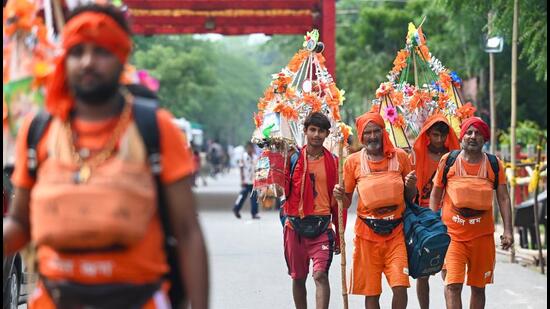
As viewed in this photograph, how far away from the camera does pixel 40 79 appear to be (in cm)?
439

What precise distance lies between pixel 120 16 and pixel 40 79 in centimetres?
40

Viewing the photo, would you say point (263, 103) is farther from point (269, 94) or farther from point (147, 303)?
point (147, 303)

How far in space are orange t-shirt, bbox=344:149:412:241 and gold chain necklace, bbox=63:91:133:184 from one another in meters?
4.82

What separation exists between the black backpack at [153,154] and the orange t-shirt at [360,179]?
459 cm

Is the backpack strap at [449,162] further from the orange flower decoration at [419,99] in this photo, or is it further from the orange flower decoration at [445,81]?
the orange flower decoration at [445,81]

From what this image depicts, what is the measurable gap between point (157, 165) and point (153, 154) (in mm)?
Result: 41

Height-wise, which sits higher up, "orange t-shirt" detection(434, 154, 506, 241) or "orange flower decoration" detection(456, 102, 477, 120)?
"orange flower decoration" detection(456, 102, 477, 120)

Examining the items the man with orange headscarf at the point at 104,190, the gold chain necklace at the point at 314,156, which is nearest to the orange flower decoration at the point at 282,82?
the gold chain necklace at the point at 314,156

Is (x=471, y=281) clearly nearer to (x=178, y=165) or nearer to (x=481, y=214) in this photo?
(x=481, y=214)

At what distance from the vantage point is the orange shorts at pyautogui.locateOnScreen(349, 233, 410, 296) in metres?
8.77

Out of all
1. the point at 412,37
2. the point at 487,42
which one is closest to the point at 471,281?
the point at 412,37

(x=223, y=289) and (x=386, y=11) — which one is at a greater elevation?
(x=386, y=11)

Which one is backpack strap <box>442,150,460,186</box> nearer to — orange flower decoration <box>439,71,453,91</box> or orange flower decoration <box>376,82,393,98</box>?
orange flower decoration <box>376,82,393,98</box>

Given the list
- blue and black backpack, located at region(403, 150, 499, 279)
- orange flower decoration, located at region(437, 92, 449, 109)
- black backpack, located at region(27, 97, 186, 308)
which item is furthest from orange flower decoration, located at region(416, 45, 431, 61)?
black backpack, located at region(27, 97, 186, 308)
